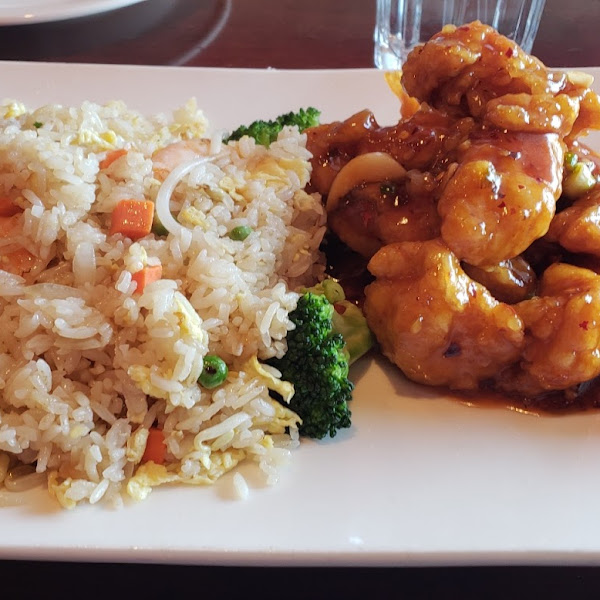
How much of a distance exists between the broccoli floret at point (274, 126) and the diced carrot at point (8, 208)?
125 cm

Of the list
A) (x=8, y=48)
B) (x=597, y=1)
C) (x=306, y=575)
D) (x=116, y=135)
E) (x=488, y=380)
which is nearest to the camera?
(x=306, y=575)

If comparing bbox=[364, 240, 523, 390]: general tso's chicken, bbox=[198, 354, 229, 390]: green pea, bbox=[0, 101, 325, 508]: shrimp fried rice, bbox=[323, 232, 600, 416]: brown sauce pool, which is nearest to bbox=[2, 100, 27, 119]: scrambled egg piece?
bbox=[0, 101, 325, 508]: shrimp fried rice

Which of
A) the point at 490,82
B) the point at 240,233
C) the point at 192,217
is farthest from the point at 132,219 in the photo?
the point at 490,82

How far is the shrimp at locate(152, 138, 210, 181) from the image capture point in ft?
9.82

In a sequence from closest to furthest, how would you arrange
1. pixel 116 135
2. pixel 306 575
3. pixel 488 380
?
pixel 306 575
pixel 488 380
pixel 116 135

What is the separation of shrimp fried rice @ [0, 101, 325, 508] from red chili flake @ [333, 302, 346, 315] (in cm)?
23

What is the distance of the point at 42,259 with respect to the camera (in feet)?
8.58

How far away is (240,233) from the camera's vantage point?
9.28 feet

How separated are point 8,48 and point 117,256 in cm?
326

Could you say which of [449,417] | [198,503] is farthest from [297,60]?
[198,503]

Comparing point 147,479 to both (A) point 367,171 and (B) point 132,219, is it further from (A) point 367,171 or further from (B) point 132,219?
(A) point 367,171

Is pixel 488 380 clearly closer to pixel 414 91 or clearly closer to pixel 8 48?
pixel 414 91

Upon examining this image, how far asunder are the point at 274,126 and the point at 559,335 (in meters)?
1.90

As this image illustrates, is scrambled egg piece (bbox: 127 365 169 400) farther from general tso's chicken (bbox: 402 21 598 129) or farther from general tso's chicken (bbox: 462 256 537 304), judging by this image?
general tso's chicken (bbox: 402 21 598 129)
